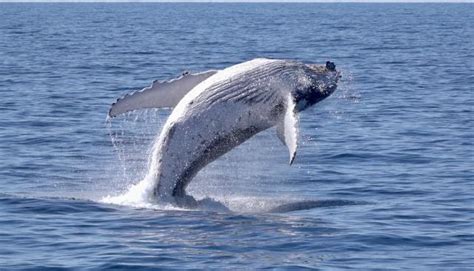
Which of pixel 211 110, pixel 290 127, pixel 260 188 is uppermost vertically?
pixel 211 110

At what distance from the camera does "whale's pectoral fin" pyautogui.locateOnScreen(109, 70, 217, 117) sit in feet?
47.3

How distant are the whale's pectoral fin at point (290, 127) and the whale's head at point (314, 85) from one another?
9.4 inches

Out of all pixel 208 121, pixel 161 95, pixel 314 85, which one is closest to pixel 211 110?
pixel 208 121

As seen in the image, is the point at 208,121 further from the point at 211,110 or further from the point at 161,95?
the point at 161,95

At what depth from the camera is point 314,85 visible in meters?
14.6

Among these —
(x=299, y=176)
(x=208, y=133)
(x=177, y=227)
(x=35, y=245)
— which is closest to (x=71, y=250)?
(x=35, y=245)

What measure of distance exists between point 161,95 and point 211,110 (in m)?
0.73

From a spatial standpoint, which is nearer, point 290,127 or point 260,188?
point 290,127

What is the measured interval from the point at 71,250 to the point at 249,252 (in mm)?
1855

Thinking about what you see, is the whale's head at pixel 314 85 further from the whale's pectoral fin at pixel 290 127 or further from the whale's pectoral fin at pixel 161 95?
the whale's pectoral fin at pixel 161 95

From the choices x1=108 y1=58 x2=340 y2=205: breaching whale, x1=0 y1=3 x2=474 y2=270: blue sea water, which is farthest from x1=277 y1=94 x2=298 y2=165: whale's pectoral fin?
x1=0 y1=3 x2=474 y2=270: blue sea water

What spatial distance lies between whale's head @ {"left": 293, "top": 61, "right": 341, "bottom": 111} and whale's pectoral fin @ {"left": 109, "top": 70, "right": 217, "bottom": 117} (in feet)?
3.56

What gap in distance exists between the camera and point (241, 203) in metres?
15.4

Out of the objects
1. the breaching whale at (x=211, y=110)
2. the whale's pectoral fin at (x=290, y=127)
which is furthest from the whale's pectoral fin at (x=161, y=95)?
the whale's pectoral fin at (x=290, y=127)
